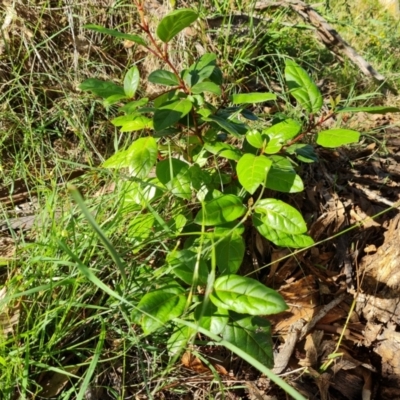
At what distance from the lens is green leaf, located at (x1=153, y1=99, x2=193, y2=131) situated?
1479 mm

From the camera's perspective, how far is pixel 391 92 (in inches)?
108

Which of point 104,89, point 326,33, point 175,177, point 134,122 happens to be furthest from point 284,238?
point 326,33

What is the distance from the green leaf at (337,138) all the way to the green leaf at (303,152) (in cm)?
8

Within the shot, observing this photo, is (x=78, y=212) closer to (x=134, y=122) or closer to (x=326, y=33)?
(x=134, y=122)

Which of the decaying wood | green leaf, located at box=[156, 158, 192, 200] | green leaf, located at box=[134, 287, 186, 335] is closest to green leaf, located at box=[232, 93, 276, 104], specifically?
green leaf, located at box=[156, 158, 192, 200]

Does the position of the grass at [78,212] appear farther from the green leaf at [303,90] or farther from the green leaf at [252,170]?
the green leaf at [303,90]

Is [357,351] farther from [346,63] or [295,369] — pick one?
[346,63]

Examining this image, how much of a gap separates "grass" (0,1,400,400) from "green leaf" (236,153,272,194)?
0.32 metres

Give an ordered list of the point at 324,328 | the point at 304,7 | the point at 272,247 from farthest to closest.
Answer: the point at 304,7 < the point at 272,247 < the point at 324,328

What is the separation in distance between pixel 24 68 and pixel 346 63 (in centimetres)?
166

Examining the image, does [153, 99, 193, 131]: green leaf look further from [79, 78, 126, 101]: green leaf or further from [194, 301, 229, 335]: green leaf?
[194, 301, 229, 335]: green leaf

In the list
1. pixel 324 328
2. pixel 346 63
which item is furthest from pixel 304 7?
pixel 324 328

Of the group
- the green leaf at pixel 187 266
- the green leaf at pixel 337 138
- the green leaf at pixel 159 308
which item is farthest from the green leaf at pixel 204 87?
the green leaf at pixel 159 308

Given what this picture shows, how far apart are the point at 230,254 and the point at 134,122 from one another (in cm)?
55
